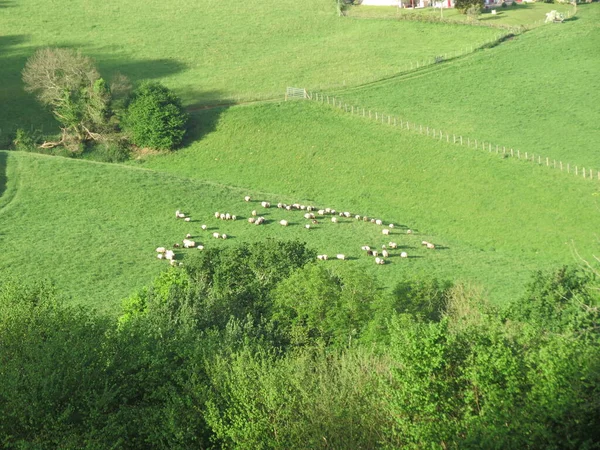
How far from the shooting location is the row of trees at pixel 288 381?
83.6ft

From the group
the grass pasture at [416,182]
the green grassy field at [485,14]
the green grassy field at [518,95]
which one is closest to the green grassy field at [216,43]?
the green grassy field at [485,14]

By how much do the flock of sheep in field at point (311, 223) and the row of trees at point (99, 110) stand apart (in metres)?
18.1

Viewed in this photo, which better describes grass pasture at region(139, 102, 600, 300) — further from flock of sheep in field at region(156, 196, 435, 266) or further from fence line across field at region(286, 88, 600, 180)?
flock of sheep in field at region(156, 196, 435, 266)

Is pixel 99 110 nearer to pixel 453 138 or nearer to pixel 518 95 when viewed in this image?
pixel 453 138

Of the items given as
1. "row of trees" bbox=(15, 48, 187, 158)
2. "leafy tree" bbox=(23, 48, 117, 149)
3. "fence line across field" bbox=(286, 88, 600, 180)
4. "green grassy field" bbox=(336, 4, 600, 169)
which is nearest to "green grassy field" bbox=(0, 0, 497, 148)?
"leafy tree" bbox=(23, 48, 117, 149)

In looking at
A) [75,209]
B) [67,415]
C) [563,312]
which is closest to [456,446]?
[67,415]

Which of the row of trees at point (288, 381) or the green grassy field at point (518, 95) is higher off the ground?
the row of trees at point (288, 381)

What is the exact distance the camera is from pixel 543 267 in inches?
2507

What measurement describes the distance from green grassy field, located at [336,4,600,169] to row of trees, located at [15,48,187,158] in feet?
66.5

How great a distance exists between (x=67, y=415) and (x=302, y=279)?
19303 millimetres

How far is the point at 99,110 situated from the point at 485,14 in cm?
5757

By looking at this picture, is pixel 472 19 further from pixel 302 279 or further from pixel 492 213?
pixel 302 279

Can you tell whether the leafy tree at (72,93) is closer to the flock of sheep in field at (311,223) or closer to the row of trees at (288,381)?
the flock of sheep in field at (311,223)

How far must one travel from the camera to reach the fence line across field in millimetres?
81438
